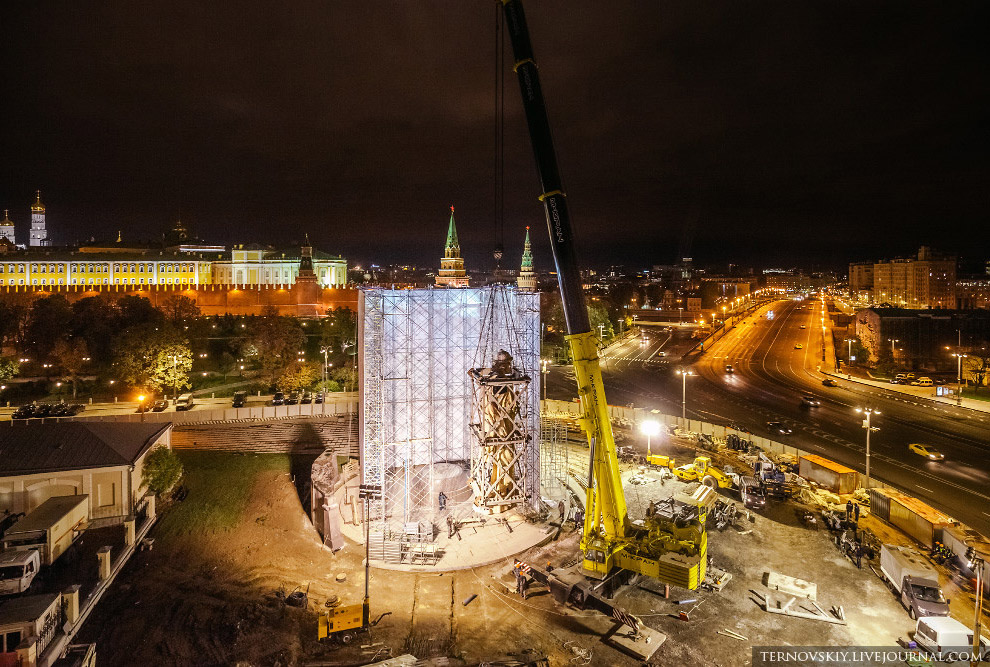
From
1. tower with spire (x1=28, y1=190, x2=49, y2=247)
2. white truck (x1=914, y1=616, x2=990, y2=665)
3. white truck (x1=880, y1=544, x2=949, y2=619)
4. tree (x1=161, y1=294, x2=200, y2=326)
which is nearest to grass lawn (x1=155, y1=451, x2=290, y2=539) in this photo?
white truck (x1=914, y1=616, x2=990, y2=665)

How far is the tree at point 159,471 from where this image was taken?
2220 centimetres

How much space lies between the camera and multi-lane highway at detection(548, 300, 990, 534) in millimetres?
24498

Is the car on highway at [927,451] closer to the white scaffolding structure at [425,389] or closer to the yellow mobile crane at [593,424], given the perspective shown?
the yellow mobile crane at [593,424]

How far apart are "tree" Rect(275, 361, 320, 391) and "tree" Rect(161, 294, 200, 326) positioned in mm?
19216

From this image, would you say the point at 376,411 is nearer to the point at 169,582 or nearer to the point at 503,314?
the point at 503,314

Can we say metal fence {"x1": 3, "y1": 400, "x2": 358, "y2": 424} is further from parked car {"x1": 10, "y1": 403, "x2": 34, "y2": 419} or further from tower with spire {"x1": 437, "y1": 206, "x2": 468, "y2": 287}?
tower with spire {"x1": 437, "y1": 206, "x2": 468, "y2": 287}

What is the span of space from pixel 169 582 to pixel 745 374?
4749 centimetres

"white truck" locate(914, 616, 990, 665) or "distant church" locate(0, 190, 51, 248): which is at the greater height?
"distant church" locate(0, 190, 51, 248)

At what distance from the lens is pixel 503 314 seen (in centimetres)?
2239

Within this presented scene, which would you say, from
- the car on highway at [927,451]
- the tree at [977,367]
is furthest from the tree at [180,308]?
the tree at [977,367]

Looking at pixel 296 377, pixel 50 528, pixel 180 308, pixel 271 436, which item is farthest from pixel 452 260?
pixel 50 528

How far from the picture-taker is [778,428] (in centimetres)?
3275

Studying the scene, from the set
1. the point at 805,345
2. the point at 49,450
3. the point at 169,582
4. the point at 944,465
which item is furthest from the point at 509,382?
the point at 805,345

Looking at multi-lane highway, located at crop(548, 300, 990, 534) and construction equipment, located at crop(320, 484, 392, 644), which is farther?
multi-lane highway, located at crop(548, 300, 990, 534)
